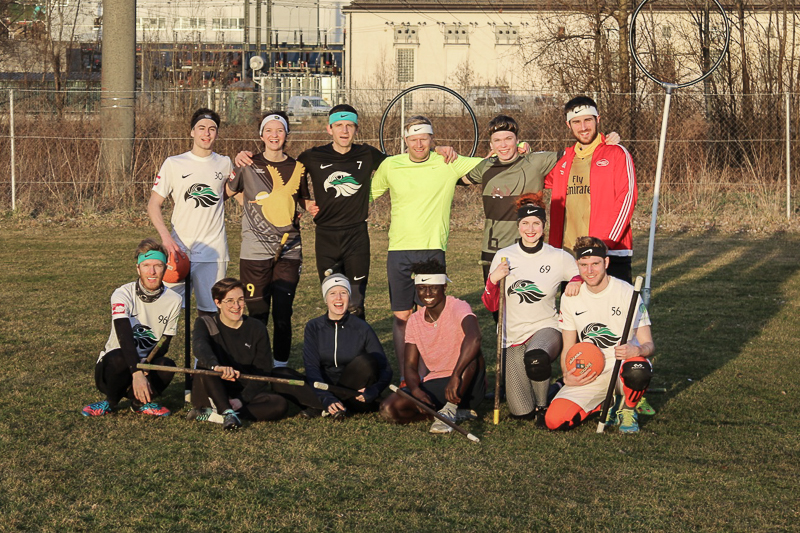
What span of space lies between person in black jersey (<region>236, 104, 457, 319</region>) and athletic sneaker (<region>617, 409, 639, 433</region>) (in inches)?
83.1

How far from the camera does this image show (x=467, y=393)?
6277mm

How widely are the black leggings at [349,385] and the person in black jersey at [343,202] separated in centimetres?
77

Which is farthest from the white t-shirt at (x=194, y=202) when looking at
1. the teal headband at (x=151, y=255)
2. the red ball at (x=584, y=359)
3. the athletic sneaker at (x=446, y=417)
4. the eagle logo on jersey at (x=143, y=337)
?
the red ball at (x=584, y=359)

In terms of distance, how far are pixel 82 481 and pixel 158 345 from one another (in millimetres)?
1532

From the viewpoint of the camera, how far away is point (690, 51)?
63.0 ft

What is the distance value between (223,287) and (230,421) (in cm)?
90

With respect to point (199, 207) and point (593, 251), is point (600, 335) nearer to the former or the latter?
point (593, 251)

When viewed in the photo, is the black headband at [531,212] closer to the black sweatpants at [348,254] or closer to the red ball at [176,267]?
the black sweatpants at [348,254]

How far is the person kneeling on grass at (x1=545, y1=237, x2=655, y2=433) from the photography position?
19.7 feet

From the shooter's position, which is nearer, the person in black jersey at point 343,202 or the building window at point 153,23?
the person in black jersey at point 343,202

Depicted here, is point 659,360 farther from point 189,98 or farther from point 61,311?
point 189,98

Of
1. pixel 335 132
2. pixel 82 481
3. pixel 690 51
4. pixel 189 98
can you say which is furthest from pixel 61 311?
pixel 690 51

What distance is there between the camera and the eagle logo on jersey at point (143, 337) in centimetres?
639

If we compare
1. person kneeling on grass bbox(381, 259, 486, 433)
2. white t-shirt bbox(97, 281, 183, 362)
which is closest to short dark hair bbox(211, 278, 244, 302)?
white t-shirt bbox(97, 281, 183, 362)
